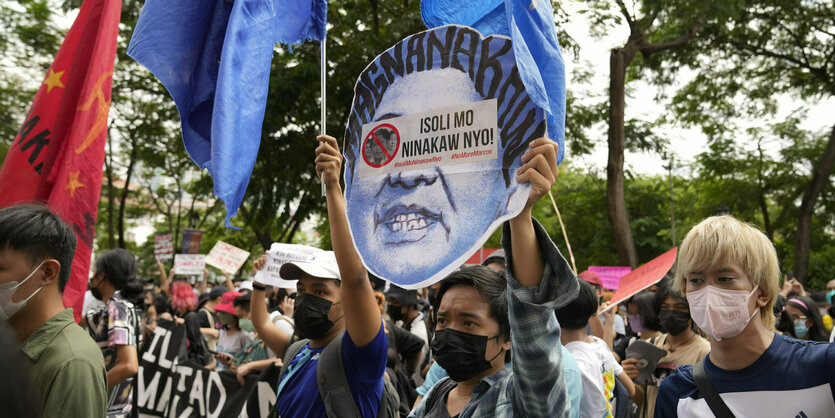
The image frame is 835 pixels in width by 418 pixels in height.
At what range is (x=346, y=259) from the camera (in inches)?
101

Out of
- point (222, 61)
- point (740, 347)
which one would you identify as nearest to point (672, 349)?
point (740, 347)

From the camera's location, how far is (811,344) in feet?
7.92

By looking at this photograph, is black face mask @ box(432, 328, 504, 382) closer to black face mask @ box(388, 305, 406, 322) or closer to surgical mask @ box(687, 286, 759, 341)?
surgical mask @ box(687, 286, 759, 341)

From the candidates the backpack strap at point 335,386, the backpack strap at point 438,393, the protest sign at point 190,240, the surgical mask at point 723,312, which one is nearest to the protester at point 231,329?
the backpack strap at point 335,386

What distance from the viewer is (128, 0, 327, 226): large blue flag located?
280 cm

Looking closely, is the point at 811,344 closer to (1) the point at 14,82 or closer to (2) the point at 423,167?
(2) the point at 423,167

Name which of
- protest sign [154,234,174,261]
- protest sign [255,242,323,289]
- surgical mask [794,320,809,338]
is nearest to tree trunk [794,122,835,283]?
surgical mask [794,320,809,338]

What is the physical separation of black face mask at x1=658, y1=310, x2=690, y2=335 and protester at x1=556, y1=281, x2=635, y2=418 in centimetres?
72

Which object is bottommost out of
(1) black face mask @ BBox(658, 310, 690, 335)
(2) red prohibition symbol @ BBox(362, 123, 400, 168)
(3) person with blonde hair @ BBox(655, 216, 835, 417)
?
(1) black face mask @ BBox(658, 310, 690, 335)

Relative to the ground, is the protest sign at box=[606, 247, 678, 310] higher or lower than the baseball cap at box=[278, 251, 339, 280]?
lower

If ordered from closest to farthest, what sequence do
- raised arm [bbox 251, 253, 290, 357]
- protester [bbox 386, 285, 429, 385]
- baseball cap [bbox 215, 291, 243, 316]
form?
raised arm [bbox 251, 253, 290, 357], protester [bbox 386, 285, 429, 385], baseball cap [bbox 215, 291, 243, 316]

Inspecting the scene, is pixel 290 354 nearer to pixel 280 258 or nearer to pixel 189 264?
pixel 280 258

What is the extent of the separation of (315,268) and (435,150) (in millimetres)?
1539

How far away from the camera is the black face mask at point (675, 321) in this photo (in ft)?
14.4
